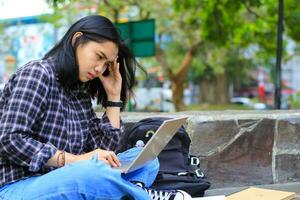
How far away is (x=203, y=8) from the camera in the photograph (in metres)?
9.81

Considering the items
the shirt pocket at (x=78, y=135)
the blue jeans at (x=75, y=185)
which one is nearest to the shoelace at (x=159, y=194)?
the shirt pocket at (x=78, y=135)

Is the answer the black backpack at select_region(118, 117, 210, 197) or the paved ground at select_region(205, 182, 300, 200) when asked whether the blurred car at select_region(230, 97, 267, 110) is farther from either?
the black backpack at select_region(118, 117, 210, 197)

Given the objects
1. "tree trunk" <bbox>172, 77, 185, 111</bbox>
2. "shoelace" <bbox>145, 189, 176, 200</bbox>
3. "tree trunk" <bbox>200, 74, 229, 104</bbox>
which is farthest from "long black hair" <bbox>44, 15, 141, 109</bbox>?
"tree trunk" <bbox>200, 74, 229, 104</bbox>

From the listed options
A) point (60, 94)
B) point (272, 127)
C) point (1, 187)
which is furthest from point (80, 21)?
point (272, 127)

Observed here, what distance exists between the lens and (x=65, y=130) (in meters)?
2.21

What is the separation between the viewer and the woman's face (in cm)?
220

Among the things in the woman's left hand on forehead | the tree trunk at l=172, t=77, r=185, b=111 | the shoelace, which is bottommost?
the tree trunk at l=172, t=77, r=185, b=111

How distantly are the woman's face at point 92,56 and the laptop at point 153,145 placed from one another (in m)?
0.41

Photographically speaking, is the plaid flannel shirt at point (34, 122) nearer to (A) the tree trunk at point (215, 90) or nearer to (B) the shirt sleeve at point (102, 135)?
(B) the shirt sleeve at point (102, 135)

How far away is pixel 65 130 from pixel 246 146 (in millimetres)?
1824

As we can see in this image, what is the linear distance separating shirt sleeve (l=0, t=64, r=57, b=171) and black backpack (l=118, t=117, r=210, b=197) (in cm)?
98

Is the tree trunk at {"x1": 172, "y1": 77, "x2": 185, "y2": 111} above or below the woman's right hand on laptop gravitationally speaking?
below

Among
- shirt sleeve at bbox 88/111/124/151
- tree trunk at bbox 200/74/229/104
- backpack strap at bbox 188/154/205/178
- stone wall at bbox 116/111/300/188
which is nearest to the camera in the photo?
shirt sleeve at bbox 88/111/124/151

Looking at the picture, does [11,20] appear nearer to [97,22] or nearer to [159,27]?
[159,27]
